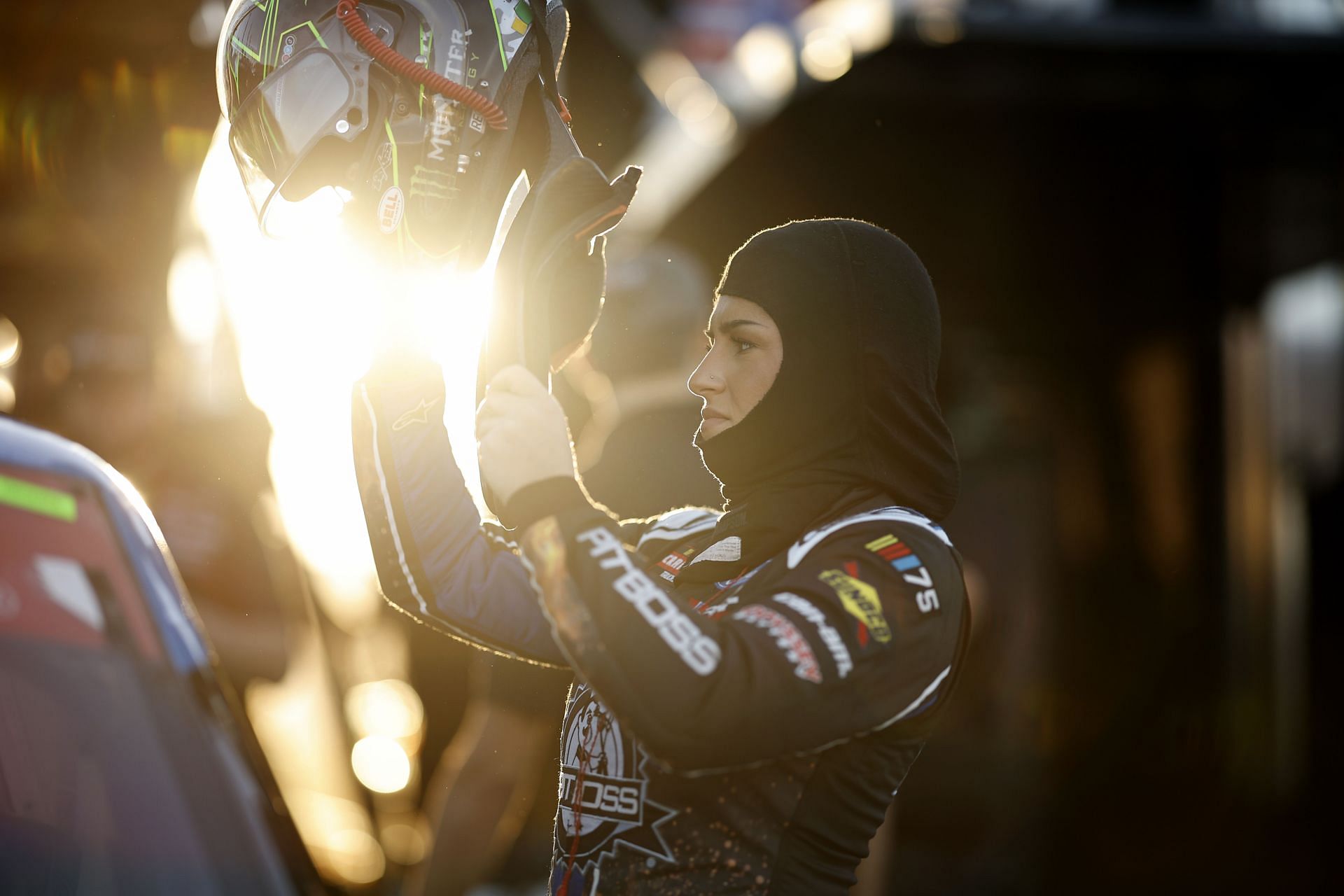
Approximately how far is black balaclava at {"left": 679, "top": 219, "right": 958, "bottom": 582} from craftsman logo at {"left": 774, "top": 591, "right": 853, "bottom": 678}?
20cm

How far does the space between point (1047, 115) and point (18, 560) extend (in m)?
5.44

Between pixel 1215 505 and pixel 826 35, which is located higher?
pixel 826 35

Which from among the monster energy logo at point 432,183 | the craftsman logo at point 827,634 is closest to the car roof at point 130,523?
the monster energy logo at point 432,183

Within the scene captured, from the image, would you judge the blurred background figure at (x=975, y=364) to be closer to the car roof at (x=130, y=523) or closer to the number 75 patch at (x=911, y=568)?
the car roof at (x=130, y=523)

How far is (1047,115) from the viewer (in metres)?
5.72

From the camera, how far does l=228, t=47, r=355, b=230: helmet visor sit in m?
1.32

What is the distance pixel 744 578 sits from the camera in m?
1.48

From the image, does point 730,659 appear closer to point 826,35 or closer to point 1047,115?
point 826,35

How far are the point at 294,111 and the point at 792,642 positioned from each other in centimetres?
76

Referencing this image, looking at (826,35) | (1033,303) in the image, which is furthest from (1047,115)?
(1033,303)

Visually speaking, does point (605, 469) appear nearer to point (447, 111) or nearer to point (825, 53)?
point (447, 111)

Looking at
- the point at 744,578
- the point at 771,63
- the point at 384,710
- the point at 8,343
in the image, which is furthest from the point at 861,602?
the point at 384,710

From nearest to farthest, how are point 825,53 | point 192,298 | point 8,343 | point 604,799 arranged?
point 604,799, point 825,53, point 8,343, point 192,298

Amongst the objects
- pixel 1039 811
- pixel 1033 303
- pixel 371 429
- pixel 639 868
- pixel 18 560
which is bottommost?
pixel 1039 811
